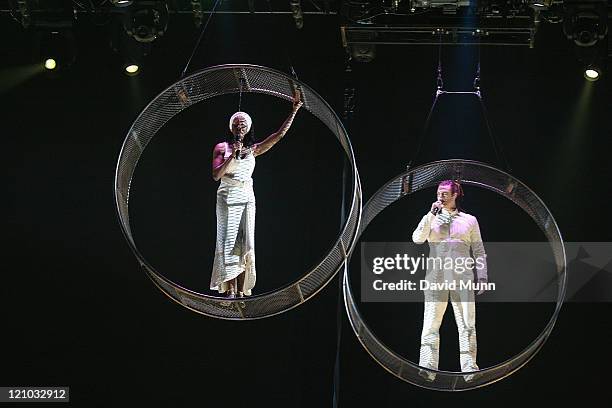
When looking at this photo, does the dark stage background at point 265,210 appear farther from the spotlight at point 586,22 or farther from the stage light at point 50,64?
the spotlight at point 586,22

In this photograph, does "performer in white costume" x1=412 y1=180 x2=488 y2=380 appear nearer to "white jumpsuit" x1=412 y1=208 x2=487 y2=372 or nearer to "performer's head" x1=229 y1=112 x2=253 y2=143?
"white jumpsuit" x1=412 y1=208 x2=487 y2=372

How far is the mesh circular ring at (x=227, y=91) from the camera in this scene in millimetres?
5648

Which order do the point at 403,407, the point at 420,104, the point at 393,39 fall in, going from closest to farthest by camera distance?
the point at 393,39 < the point at 403,407 < the point at 420,104

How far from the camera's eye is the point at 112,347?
7512mm

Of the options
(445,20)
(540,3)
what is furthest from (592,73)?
(445,20)

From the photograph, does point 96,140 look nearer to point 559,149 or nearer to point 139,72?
point 139,72

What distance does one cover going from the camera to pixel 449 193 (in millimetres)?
6281

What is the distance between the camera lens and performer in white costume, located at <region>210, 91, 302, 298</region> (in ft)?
18.9

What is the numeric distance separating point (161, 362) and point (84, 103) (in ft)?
6.77

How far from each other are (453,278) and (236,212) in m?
1.34

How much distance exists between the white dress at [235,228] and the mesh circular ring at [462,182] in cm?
67

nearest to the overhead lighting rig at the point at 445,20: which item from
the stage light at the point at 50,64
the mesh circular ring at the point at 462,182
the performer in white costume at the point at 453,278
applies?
the mesh circular ring at the point at 462,182

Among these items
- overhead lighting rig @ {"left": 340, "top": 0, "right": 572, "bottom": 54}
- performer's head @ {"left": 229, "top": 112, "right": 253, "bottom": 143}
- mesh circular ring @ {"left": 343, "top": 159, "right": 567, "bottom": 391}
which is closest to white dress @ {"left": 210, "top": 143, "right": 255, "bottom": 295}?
performer's head @ {"left": 229, "top": 112, "right": 253, "bottom": 143}

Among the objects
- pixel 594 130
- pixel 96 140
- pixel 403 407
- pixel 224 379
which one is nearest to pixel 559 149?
pixel 594 130
